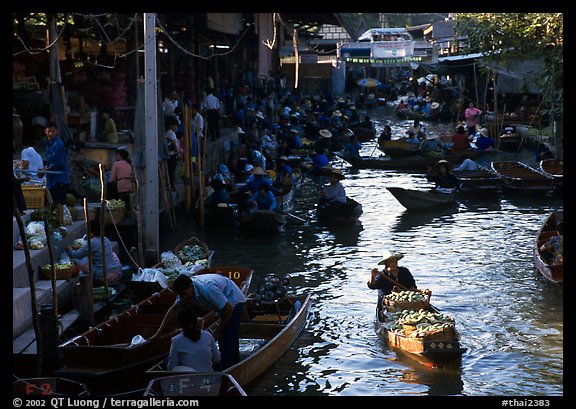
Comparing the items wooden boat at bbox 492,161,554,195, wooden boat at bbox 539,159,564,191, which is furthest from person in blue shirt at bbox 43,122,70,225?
wooden boat at bbox 539,159,564,191

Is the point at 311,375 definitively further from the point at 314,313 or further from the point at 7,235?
the point at 7,235

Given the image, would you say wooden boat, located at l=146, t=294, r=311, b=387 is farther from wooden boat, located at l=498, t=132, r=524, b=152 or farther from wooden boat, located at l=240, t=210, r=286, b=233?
wooden boat, located at l=498, t=132, r=524, b=152

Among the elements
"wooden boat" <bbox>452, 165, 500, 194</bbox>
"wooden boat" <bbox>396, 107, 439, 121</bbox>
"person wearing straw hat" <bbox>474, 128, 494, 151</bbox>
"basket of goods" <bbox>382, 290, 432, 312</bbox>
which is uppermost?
"wooden boat" <bbox>396, 107, 439, 121</bbox>

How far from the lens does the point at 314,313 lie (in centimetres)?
1425

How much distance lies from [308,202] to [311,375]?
43.1 feet

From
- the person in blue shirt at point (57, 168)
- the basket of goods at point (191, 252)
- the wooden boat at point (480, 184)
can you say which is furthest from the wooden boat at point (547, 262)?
the person in blue shirt at point (57, 168)

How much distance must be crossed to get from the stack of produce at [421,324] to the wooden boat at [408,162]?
1830 centimetres

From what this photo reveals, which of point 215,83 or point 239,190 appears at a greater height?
point 215,83

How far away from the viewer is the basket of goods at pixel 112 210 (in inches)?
655

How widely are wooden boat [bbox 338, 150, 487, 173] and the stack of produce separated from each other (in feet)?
60.0

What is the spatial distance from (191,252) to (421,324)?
18.3ft

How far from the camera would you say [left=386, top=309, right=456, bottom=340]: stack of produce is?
36.7 feet
